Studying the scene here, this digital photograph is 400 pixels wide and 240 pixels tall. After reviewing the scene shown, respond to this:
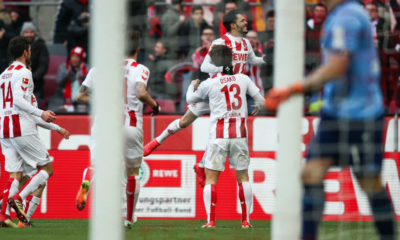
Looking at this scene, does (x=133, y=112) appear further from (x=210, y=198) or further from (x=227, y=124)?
(x=210, y=198)

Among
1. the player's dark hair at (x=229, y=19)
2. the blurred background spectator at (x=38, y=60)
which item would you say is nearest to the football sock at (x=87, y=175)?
the player's dark hair at (x=229, y=19)

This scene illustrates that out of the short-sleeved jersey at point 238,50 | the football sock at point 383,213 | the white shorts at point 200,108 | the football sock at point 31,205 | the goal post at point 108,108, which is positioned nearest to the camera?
the goal post at point 108,108

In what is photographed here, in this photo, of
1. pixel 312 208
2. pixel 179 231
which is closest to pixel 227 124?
pixel 179 231

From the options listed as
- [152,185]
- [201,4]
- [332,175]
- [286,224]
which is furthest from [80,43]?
[286,224]

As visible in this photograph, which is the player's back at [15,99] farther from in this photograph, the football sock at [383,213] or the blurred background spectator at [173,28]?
→ the football sock at [383,213]

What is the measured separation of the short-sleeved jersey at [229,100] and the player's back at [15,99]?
5.90 ft

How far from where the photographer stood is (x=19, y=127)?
9.47 m

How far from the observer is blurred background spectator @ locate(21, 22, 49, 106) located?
12633 mm

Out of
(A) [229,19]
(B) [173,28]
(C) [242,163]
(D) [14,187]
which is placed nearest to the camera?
(C) [242,163]

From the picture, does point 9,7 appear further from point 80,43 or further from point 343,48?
point 343,48

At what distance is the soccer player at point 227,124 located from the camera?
Result: 9180 mm

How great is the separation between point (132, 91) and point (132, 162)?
2.30 feet

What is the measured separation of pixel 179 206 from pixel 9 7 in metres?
5.33

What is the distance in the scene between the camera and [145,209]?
1101 centimetres
